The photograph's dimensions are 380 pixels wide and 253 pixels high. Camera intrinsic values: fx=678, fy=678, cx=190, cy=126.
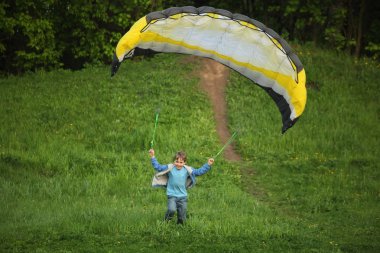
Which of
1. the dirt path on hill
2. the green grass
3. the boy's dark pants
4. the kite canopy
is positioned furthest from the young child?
the dirt path on hill

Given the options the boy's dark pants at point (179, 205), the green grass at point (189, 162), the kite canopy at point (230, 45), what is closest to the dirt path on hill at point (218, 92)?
the green grass at point (189, 162)

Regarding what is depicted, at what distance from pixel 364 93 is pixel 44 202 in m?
18.1

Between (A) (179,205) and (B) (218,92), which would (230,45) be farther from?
(B) (218,92)

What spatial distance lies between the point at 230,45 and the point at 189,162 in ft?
26.0

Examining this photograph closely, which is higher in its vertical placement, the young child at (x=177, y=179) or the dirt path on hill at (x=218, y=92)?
the dirt path on hill at (x=218, y=92)

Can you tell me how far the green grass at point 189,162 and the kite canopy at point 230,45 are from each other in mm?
3034

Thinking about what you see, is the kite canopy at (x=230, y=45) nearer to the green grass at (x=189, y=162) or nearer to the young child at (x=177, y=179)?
the young child at (x=177, y=179)

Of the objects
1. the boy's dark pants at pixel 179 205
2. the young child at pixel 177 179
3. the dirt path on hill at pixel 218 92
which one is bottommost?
the boy's dark pants at pixel 179 205

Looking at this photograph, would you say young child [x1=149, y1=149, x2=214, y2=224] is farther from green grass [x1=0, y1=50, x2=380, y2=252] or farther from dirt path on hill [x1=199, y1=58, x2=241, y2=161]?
dirt path on hill [x1=199, y1=58, x2=241, y2=161]

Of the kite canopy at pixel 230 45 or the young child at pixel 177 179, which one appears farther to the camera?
the kite canopy at pixel 230 45

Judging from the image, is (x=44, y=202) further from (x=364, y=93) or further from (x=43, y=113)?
(x=364, y=93)

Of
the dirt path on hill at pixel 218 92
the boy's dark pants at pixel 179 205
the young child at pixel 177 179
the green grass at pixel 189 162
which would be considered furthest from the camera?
the dirt path on hill at pixel 218 92

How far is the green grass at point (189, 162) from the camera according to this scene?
13.8m

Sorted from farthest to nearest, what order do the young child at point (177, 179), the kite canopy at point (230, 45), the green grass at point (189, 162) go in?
the kite canopy at point (230, 45), the young child at point (177, 179), the green grass at point (189, 162)
